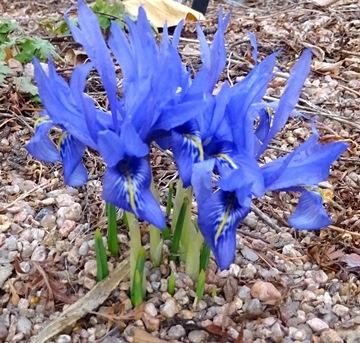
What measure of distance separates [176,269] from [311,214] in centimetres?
38

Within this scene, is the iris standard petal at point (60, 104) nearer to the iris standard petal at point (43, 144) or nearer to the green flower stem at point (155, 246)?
the iris standard petal at point (43, 144)

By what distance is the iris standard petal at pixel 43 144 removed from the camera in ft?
4.36

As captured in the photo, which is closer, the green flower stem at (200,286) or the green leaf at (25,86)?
the green flower stem at (200,286)

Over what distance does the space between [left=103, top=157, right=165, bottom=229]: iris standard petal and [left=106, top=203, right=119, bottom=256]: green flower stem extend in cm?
26

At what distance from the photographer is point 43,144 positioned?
1365 millimetres

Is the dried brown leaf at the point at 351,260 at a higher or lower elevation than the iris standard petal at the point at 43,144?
lower

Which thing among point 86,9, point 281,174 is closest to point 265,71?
point 281,174

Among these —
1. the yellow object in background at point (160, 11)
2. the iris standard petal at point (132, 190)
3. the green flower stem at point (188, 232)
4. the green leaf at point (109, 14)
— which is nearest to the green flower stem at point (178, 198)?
the green flower stem at point (188, 232)

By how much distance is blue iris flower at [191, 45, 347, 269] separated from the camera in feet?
3.80

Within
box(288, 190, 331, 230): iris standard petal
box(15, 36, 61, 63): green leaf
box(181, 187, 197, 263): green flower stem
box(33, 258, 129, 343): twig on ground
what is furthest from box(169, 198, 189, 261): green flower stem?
box(15, 36, 61, 63): green leaf

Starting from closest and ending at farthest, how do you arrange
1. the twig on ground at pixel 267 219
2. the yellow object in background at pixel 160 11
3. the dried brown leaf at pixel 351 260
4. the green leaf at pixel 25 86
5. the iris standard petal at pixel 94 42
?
the iris standard petal at pixel 94 42 < the dried brown leaf at pixel 351 260 < the twig on ground at pixel 267 219 < the green leaf at pixel 25 86 < the yellow object in background at pixel 160 11

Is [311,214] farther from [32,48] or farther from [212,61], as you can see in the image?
[32,48]

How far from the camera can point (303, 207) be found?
1.34 meters

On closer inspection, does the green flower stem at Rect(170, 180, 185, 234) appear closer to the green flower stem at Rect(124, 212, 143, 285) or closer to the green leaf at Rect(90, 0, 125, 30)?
the green flower stem at Rect(124, 212, 143, 285)
